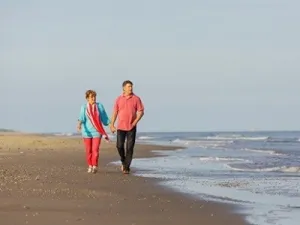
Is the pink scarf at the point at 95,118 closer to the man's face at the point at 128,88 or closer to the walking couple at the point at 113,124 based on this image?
the walking couple at the point at 113,124

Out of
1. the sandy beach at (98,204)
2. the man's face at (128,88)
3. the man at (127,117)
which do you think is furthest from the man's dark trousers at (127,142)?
the sandy beach at (98,204)

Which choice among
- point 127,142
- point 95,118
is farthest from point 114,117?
point 127,142

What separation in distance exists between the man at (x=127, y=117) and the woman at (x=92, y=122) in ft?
0.74

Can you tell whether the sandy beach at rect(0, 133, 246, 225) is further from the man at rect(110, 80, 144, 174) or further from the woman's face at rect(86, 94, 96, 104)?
the woman's face at rect(86, 94, 96, 104)

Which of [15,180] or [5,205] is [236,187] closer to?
[15,180]

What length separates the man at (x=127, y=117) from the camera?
11883mm

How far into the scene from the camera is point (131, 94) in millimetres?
12000

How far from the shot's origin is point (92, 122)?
11.9 m

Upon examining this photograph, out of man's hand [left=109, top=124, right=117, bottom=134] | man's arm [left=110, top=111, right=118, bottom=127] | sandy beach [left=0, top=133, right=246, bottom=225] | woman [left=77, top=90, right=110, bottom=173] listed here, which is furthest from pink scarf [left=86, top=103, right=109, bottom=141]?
sandy beach [left=0, top=133, right=246, bottom=225]

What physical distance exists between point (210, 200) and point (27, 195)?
2209 millimetres

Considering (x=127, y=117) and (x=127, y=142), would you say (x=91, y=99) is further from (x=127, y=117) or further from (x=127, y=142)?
(x=127, y=142)

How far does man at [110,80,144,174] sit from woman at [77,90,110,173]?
0.74ft

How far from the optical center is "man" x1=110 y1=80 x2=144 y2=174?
1188cm

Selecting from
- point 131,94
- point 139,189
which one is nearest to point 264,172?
point 131,94
